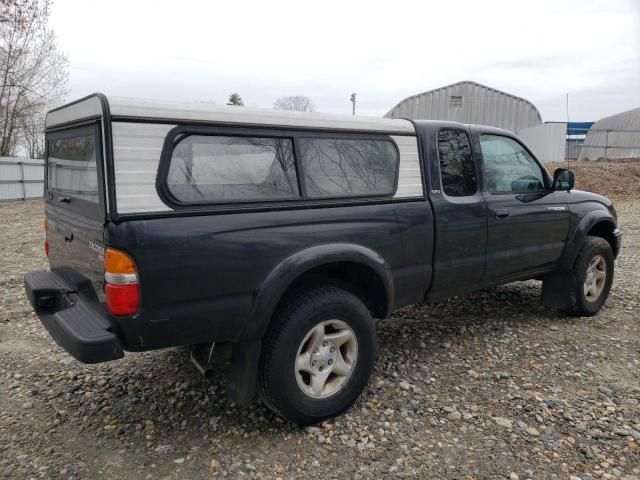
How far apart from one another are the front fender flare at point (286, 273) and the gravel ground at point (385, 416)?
2.47ft

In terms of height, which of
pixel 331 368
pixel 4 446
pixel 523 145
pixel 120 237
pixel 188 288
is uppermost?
pixel 523 145

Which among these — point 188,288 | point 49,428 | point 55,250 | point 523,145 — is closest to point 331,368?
point 188,288

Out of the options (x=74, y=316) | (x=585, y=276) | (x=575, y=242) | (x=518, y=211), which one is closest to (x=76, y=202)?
(x=74, y=316)

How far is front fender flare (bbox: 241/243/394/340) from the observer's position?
2703mm

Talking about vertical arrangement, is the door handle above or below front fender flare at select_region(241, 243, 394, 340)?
above

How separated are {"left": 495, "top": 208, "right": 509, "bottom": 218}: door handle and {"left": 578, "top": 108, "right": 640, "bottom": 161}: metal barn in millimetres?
24792

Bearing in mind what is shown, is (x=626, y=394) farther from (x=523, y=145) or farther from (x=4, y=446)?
(x=4, y=446)

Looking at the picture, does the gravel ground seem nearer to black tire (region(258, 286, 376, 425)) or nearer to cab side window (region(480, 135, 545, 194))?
black tire (region(258, 286, 376, 425))

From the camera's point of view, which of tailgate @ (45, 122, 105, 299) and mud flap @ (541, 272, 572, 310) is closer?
tailgate @ (45, 122, 105, 299)

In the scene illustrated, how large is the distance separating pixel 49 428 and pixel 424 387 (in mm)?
2465

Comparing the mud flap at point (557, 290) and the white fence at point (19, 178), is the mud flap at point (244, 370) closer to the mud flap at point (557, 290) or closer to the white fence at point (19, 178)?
the mud flap at point (557, 290)

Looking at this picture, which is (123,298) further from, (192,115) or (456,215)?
(456,215)

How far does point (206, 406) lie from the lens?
3.32m

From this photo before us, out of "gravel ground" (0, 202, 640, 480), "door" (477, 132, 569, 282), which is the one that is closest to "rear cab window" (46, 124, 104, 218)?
"gravel ground" (0, 202, 640, 480)
